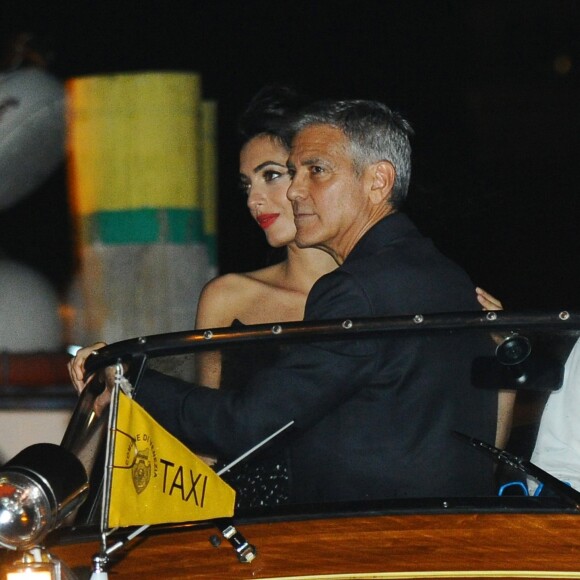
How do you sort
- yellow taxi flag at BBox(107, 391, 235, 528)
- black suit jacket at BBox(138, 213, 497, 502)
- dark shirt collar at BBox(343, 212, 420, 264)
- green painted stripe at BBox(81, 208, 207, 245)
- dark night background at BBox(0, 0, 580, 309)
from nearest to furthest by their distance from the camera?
yellow taxi flag at BBox(107, 391, 235, 528) < black suit jacket at BBox(138, 213, 497, 502) < dark shirt collar at BBox(343, 212, 420, 264) < green painted stripe at BBox(81, 208, 207, 245) < dark night background at BBox(0, 0, 580, 309)

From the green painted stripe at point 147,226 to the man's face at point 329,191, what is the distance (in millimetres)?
3274

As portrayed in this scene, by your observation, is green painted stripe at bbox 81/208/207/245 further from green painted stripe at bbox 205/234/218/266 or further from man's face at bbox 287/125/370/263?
man's face at bbox 287/125/370/263

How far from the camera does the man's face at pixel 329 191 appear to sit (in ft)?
9.75

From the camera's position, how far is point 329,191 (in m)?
2.98

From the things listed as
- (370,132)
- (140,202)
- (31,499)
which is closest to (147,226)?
(140,202)

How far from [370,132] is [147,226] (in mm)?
3411

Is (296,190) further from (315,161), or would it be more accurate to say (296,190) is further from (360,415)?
(360,415)

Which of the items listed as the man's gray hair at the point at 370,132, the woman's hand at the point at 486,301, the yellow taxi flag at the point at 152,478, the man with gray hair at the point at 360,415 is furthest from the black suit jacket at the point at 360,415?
the man's gray hair at the point at 370,132

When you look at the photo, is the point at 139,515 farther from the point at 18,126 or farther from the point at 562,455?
the point at 18,126

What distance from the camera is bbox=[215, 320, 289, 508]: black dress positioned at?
2.38 m

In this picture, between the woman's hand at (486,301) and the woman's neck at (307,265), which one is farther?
the woman's neck at (307,265)

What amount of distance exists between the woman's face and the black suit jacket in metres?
1.73

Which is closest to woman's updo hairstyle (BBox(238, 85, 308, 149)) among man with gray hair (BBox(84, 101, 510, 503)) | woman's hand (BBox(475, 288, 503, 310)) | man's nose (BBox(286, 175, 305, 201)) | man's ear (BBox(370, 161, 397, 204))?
man's nose (BBox(286, 175, 305, 201))

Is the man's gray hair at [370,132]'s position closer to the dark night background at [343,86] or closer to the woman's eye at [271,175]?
the woman's eye at [271,175]
